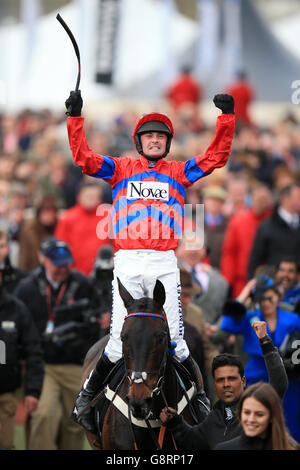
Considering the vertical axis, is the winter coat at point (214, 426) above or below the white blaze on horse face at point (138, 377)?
below

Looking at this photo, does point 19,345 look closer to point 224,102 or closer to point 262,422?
point 224,102

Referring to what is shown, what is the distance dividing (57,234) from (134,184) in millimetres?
5265

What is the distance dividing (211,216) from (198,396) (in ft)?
19.7

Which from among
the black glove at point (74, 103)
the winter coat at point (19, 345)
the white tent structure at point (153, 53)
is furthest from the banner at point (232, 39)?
the black glove at point (74, 103)

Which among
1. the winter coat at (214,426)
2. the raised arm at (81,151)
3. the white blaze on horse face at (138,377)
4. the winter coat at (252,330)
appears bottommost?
the winter coat at (214,426)

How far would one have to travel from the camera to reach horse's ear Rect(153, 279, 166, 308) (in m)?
6.18

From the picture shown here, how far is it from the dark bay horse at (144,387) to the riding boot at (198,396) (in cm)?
9

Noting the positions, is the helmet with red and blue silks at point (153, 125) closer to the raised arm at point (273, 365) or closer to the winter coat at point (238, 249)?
the raised arm at point (273, 365)

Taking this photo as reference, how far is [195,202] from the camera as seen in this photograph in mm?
13258

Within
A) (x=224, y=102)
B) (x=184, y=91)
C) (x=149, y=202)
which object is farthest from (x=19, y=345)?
(x=184, y=91)

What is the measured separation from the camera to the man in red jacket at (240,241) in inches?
463

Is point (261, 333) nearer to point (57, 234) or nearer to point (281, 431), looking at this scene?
point (281, 431)

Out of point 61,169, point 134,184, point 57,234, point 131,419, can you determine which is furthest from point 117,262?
point 61,169

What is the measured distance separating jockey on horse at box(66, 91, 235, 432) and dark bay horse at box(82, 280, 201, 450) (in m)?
0.20
